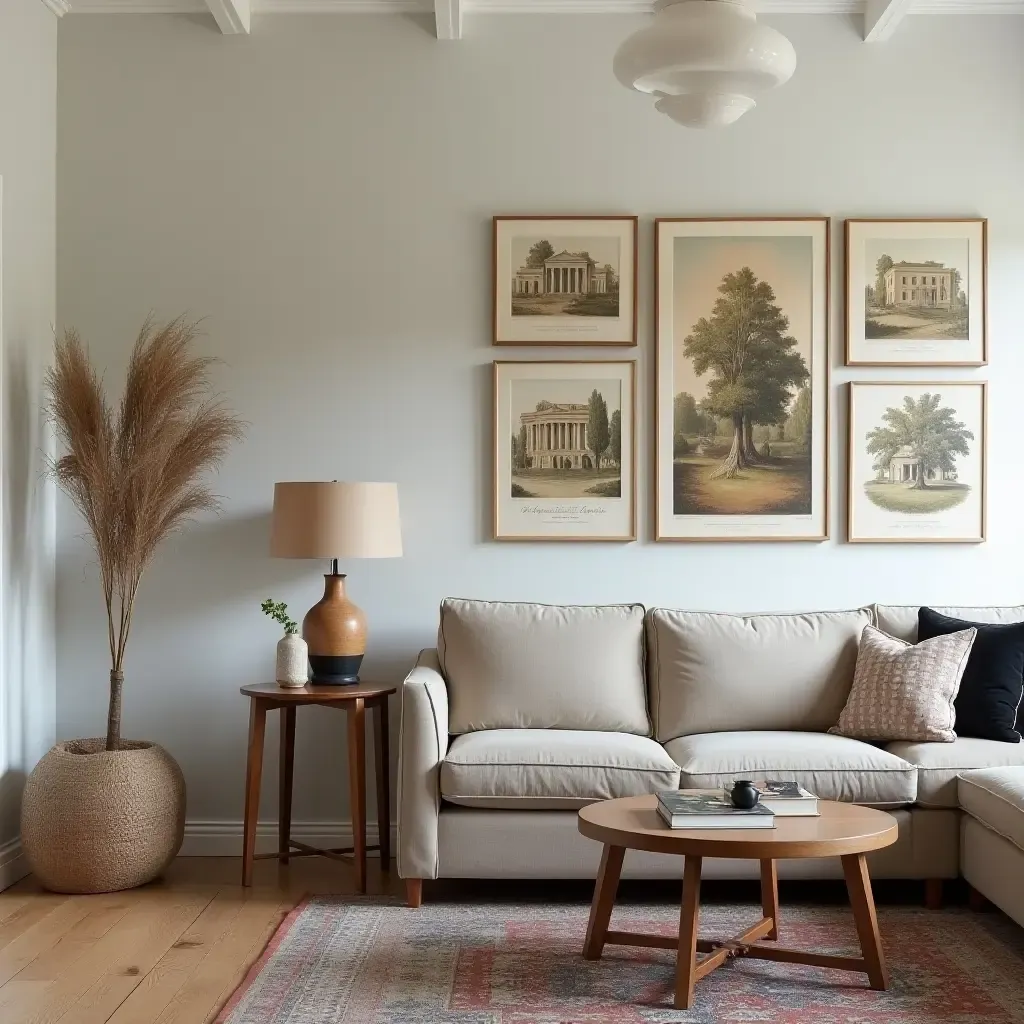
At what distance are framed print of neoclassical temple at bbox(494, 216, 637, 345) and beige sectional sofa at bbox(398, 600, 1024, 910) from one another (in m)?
1.02

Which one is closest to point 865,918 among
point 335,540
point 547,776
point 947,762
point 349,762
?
point 947,762

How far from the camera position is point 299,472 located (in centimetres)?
458

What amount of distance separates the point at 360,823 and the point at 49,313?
7.08 feet

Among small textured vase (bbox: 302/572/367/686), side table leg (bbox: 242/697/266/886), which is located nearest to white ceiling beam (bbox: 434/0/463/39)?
small textured vase (bbox: 302/572/367/686)

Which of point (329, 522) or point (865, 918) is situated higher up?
point (329, 522)

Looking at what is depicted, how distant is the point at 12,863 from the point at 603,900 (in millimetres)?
2129

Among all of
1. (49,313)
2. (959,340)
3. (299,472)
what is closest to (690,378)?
(959,340)

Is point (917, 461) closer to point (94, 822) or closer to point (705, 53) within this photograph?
point (705, 53)

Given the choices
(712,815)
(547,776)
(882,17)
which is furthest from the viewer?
(882,17)

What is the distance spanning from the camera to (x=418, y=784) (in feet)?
12.2

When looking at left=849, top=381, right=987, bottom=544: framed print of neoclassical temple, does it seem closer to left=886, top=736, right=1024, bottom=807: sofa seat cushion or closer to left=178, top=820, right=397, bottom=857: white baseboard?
left=886, top=736, right=1024, bottom=807: sofa seat cushion

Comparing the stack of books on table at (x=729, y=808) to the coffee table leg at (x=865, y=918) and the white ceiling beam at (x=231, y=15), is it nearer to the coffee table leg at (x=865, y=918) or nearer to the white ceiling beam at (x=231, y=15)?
the coffee table leg at (x=865, y=918)

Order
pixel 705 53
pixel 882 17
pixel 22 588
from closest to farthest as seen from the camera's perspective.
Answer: pixel 705 53 → pixel 22 588 → pixel 882 17

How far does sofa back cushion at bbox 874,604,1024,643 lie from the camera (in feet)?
13.9
